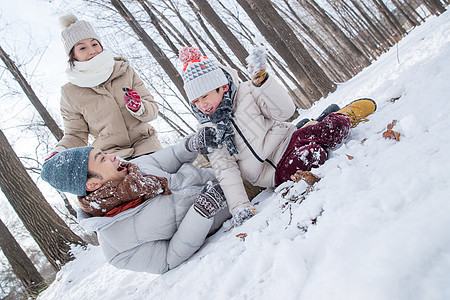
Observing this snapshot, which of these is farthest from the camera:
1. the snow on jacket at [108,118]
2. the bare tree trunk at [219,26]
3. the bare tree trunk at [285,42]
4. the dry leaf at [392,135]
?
the bare tree trunk at [219,26]

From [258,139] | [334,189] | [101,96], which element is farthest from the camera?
[101,96]

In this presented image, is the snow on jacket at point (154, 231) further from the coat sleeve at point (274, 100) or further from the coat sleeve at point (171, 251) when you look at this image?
the coat sleeve at point (274, 100)

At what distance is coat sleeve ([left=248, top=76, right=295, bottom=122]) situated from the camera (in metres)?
1.93

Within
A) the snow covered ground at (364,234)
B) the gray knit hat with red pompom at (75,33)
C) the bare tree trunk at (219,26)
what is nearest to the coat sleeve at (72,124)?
the gray knit hat with red pompom at (75,33)

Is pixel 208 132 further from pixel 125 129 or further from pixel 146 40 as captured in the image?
pixel 146 40

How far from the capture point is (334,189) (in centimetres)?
108

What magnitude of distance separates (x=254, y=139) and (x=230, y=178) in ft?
1.31

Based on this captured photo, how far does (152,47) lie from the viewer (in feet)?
20.5

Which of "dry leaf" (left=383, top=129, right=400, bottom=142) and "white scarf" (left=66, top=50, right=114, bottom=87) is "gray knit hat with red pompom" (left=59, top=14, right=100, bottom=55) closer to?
"white scarf" (left=66, top=50, right=114, bottom=87)

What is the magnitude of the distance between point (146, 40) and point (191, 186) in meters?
5.43

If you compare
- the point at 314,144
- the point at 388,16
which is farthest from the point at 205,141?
the point at 388,16

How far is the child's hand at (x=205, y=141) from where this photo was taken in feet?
7.02

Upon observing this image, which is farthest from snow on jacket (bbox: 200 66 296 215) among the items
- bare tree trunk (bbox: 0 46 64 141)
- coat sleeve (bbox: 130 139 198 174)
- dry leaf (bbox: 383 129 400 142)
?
bare tree trunk (bbox: 0 46 64 141)

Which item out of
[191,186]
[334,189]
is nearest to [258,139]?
[191,186]
